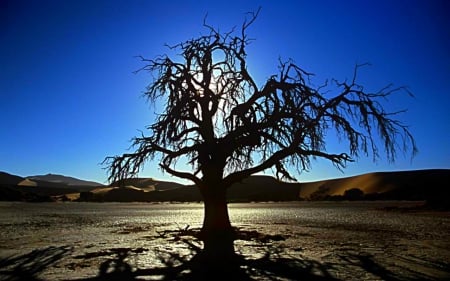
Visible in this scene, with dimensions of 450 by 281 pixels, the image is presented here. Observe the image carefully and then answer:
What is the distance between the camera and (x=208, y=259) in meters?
11.9

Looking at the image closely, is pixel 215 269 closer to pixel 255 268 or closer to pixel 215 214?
pixel 255 268

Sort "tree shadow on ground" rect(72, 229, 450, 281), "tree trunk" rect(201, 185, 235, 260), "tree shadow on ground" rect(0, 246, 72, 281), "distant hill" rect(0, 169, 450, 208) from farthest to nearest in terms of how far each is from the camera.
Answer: "distant hill" rect(0, 169, 450, 208), "tree trunk" rect(201, 185, 235, 260), "tree shadow on ground" rect(0, 246, 72, 281), "tree shadow on ground" rect(72, 229, 450, 281)

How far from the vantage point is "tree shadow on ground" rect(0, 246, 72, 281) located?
965 cm

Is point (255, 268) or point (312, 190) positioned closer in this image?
point (255, 268)

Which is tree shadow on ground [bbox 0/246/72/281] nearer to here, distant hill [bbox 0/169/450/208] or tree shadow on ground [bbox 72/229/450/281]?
tree shadow on ground [bbox 72/229/450/281]

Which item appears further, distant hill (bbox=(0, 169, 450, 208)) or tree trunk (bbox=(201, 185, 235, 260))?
distant hill (bbox=(0, 169, 450, 208))

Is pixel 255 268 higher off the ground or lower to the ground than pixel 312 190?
lower

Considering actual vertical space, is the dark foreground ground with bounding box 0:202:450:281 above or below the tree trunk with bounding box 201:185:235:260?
below

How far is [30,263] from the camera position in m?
11.2

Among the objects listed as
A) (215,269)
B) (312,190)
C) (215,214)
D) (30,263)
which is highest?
(312,190)

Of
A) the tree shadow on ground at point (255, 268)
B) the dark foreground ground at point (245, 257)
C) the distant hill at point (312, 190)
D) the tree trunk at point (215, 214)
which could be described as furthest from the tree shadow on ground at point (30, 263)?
the distant hill at point (312, 190)

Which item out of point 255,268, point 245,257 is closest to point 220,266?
point 255,268

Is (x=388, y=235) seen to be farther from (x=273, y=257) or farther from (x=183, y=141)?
(x=183, y=141)

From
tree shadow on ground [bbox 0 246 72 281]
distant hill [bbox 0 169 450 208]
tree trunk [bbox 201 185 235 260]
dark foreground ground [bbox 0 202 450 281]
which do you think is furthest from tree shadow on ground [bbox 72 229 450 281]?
distant hill [bbox 0 169 450 208]
